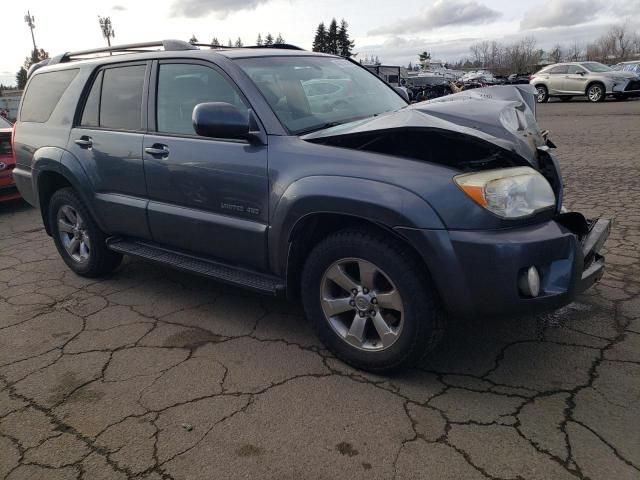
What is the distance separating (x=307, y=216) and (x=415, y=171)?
24.8 inches

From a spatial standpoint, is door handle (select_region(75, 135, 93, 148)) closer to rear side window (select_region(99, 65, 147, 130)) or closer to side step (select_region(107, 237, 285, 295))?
rear side window (select_region(99, 65, 147, 130))

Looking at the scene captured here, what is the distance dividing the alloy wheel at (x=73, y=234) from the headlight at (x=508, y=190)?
3.25 m

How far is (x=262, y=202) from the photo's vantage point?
300cm

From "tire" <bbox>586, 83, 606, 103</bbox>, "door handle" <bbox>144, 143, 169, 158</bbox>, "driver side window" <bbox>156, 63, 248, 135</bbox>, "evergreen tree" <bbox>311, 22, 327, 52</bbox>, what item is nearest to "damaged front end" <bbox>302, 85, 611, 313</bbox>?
"driver side window" <bbox>156, 63, 248, 135</bbox>

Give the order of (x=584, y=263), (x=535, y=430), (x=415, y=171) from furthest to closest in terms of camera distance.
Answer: (x=584, y=263) < (x=415, y=171) < (x=535, y=430)

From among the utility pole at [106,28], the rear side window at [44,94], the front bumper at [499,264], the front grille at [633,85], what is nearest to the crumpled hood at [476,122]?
the front bumper at [499,264]

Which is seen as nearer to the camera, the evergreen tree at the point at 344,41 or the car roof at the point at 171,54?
the car roof at the point at 171,54

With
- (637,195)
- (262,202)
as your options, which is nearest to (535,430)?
(262,202)

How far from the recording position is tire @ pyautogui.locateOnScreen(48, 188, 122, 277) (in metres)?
4.30

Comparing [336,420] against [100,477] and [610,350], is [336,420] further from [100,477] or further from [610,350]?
[610,350]

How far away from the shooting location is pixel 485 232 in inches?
94.6

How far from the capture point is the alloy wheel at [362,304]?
2695mm

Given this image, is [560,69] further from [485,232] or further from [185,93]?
[485,232]

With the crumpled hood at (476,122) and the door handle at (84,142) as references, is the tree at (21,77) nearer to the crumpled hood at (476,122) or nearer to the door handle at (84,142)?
the door handle at (84,142)
